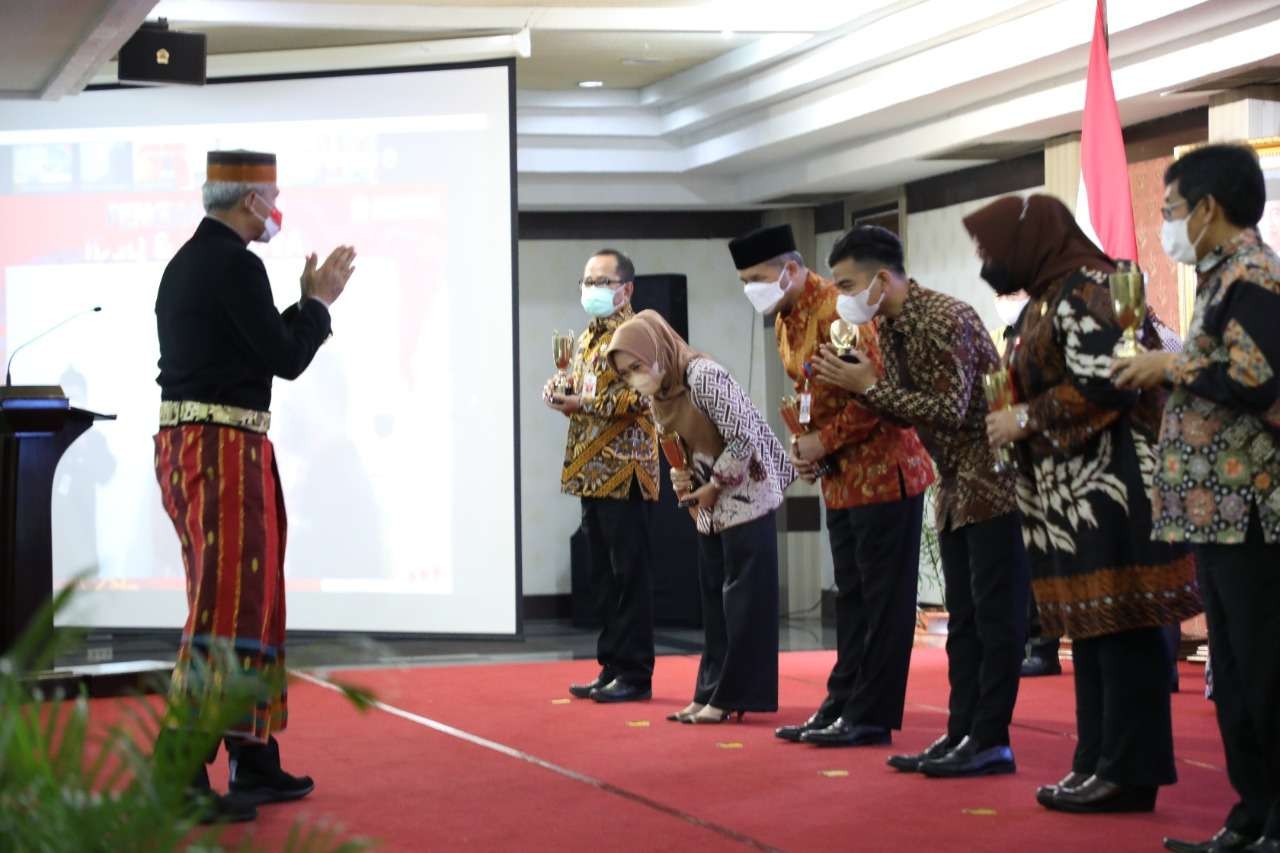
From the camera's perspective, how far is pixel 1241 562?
2781 mm

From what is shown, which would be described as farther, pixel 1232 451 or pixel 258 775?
pixel 258 775

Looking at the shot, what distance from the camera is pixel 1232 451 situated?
9.17 feet

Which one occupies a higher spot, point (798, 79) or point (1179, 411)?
point (798, 79)

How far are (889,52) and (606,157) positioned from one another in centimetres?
247

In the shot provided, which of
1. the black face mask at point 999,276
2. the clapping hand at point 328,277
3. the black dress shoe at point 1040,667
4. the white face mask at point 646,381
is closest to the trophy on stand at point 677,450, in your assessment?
the white face mask at point 646,381

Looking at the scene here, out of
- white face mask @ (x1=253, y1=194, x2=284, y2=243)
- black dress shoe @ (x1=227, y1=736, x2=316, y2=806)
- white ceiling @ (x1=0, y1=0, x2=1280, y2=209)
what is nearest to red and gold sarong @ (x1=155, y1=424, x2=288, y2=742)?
black dress shoe @ (x1=227, y1=736, x2=316, y2=806)

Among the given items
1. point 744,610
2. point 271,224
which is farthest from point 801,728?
point 271,224

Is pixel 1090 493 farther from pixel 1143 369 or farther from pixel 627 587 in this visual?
pixel 627 587

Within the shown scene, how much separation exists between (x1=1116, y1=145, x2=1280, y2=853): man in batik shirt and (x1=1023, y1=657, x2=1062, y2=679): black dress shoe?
314 centimetres

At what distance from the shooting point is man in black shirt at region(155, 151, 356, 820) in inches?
138

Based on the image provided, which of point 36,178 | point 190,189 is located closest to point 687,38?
point 190,189

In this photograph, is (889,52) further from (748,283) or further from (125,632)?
(125,632)

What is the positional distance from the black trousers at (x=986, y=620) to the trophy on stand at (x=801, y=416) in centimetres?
56

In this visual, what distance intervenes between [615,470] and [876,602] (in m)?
1.45
